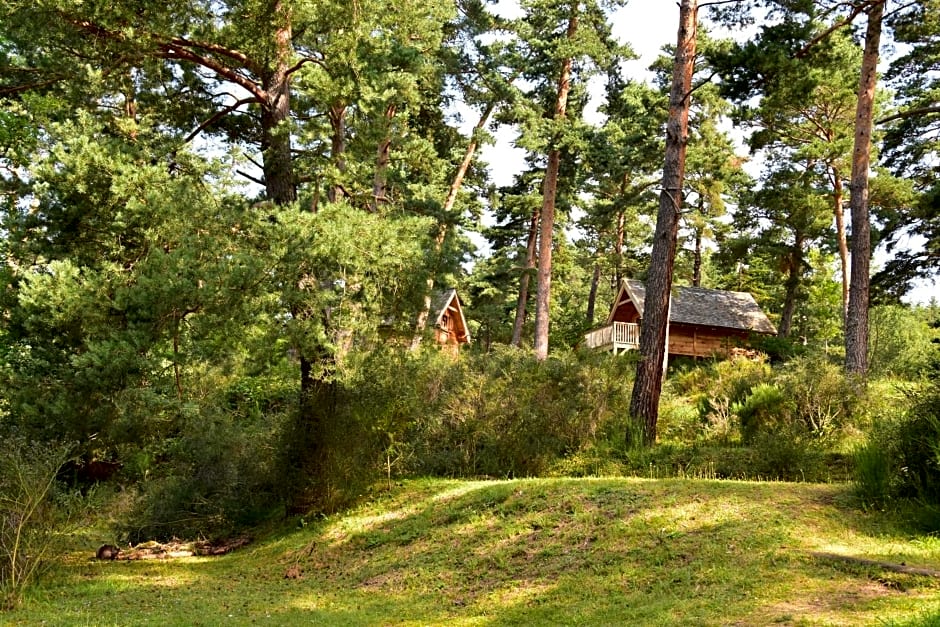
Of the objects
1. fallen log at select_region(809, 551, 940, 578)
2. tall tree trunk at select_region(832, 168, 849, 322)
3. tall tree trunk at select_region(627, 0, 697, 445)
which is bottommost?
fallen log at select_region(809, 551, 940, 578)

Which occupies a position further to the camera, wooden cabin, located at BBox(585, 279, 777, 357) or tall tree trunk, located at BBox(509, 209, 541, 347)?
tall tree trunk, located at BBox(509, 209, 541, 347)

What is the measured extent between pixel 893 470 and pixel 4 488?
9.68 meters

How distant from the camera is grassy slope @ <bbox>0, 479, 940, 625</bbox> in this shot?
5633mm

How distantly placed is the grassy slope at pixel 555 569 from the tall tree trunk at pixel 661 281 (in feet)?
10.4

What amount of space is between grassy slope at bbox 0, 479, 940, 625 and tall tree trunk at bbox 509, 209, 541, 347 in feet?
68.6

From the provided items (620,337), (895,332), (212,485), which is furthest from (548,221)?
(895,332)

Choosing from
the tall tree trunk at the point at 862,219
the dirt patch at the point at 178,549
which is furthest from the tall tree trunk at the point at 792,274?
the dirt patch at the point at 178,549

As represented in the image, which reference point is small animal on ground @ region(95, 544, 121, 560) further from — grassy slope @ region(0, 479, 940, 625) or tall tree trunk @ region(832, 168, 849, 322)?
tall tree trunk @ region(832, 168, 849, 322)

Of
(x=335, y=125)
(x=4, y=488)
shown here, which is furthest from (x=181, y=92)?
(x=4, y=488)

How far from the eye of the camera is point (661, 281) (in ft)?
41.3

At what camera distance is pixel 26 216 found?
10.9 metres

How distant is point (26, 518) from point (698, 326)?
26936 millimetres

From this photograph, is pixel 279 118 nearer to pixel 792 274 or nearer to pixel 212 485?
pixel 212 485

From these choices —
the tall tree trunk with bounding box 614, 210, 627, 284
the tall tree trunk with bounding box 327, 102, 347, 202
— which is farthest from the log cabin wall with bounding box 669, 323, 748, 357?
the tall tree trunk with bounding box 327, 102, 347, 202
